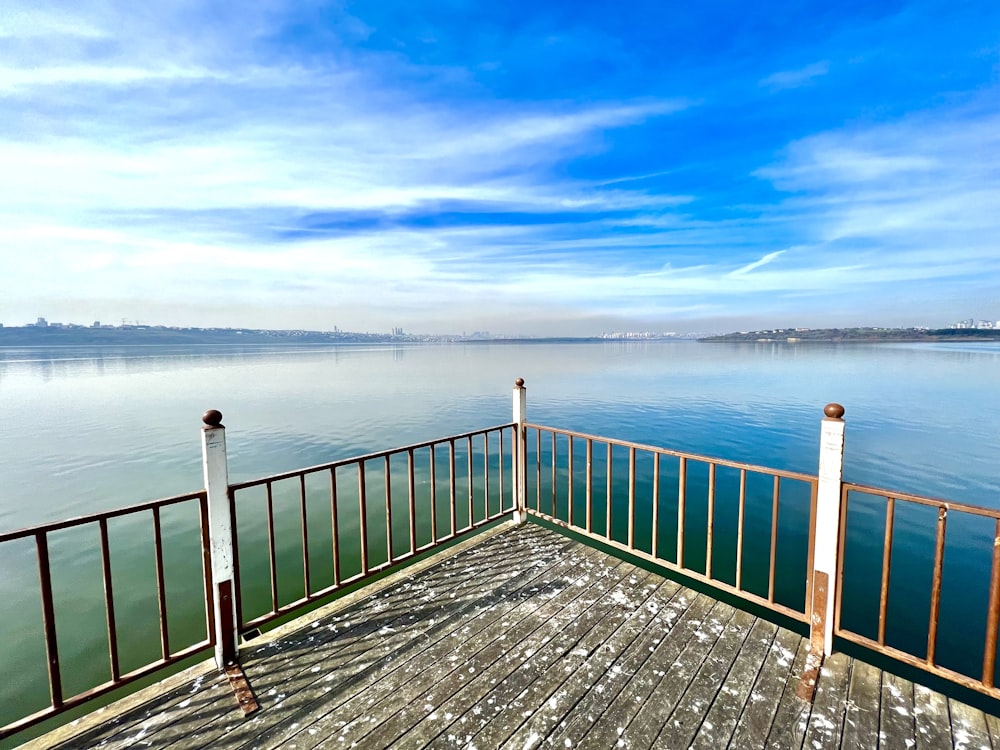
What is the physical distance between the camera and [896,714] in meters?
2.19

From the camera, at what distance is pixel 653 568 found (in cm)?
586

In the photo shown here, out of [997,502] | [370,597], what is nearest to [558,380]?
[997,502]

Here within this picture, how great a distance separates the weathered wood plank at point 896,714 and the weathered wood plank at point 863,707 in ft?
0.07

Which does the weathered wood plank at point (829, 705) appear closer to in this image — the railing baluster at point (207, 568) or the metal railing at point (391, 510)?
the metal railing at point (391, 510)

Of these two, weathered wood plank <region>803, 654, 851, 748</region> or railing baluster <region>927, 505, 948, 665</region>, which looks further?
railing baluster <region>927, 505, 948, 665</region>

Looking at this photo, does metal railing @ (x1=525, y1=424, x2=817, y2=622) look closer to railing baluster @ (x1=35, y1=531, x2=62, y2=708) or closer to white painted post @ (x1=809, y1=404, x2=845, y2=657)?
white painted post @ (x1=809, y1=404, x2=845, y2=657)

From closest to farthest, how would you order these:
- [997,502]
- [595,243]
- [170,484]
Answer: [997,502], [170,484], [595,243]

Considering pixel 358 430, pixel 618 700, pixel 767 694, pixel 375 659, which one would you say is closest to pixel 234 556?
pixel 375 659

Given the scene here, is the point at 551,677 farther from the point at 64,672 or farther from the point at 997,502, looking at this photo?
the point at 997,502

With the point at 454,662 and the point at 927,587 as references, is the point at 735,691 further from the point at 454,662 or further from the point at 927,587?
the point at 927,587

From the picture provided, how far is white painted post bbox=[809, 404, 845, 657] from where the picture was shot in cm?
254

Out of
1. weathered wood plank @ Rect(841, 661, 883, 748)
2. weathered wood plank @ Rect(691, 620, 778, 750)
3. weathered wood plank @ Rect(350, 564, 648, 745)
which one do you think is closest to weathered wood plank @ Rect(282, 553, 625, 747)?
weathered wood plank @ Rect(350, 564, 648, 745)

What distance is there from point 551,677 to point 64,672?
15.5 ft

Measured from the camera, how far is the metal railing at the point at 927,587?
2273 millimetres
